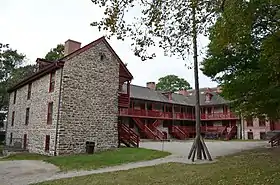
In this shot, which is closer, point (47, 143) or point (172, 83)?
point (47, 143)

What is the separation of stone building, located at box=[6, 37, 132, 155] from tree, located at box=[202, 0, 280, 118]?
26.4 ft

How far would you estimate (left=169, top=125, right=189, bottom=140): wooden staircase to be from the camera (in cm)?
4141

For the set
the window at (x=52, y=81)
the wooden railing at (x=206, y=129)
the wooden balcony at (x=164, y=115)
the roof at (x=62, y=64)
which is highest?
the roof at (x=62, y=64)

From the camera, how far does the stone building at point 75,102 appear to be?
1956 cm

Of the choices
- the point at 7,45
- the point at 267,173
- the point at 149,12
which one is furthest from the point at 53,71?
the point at 7,45

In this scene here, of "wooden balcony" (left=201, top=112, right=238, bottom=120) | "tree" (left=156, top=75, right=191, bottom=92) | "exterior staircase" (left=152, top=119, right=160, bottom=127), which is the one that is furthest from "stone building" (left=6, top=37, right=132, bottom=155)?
"tree" (left=156, top=75, right=191, bottom=92)

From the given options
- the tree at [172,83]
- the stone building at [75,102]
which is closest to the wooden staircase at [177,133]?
the stone building at [75,102]

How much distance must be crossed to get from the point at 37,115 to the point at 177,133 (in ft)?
78.5

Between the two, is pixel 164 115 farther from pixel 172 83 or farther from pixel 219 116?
pixel 172 83

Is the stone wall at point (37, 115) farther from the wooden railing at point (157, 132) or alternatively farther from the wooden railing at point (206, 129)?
the wooden railing at point (206, 129)

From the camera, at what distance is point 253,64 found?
59.1ft

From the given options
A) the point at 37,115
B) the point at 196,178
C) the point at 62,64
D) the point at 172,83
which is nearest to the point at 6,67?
the point at 37,115

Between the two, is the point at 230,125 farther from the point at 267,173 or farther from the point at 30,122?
the point at 267,173

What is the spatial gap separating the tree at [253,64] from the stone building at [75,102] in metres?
8.04
